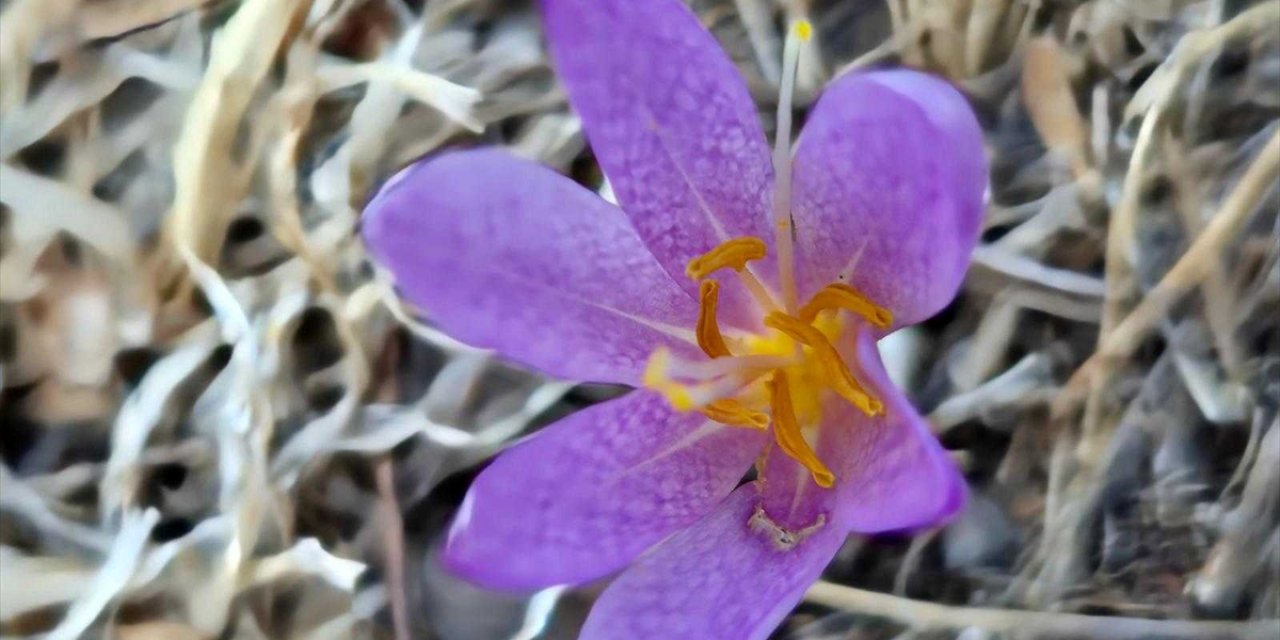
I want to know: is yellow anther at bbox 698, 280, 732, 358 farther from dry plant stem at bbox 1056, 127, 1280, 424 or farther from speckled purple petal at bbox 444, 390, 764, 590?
dry plant stem at bbox 1056, 127, 1280, 424

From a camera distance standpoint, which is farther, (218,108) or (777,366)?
(218,108)

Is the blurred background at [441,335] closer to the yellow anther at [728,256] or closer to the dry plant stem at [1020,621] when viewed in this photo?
the dry plant stem at [1020,621]

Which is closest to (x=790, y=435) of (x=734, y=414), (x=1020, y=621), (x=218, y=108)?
(x=734, y=414)

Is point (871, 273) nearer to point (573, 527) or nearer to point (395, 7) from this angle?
point (573, 527)

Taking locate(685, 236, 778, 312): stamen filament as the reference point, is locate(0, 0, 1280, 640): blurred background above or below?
below

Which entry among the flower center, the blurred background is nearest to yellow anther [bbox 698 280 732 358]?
the flower center

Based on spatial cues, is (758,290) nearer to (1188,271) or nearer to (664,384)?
(664,384)

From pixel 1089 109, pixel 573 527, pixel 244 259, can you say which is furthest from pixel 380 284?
pixel 1089 109

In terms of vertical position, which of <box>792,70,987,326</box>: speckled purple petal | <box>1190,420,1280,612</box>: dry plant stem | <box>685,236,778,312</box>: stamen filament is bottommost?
<box>1190,420,1280,612</box>: dry plant stem
